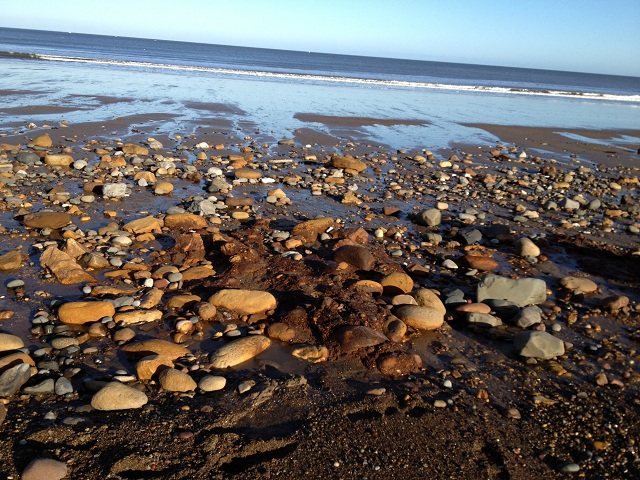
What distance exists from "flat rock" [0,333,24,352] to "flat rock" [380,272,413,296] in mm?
3586

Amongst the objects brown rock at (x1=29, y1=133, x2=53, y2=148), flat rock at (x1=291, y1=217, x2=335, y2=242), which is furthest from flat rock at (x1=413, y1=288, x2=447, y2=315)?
brown rock at (x1=29, y1=133, x2=53, y2=148)

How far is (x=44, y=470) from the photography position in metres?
2.86

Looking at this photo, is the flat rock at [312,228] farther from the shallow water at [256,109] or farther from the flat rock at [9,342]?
the shallow water at [256,109]

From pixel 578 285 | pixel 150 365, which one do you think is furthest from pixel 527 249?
pixel 150 365

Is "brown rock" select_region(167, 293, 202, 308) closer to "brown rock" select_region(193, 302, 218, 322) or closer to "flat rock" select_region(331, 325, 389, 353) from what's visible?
"brown rock" select_region(193, 302, 218, 322)

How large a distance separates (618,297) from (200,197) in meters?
6.19

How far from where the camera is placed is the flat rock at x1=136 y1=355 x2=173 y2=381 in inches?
156

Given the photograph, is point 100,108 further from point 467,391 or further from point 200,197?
point 467,391

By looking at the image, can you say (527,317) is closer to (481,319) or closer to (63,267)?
(481,319)

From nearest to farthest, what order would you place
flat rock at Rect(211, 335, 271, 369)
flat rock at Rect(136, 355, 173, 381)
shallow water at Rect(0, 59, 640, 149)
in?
flat rock at Rect(136, 355, 173, 381), flat rock at Rect(211, 335, 271, 369), shallow water at Rect(0, 59, 640, 149)

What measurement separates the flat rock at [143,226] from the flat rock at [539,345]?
15.8 ft

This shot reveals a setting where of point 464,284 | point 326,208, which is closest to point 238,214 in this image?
point 326,208

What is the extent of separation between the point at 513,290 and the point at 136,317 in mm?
4046

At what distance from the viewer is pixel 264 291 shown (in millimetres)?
5488
